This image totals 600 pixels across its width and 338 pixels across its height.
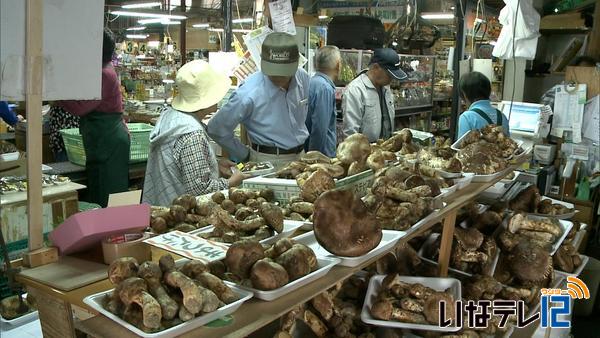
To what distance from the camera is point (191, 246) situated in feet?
4.74

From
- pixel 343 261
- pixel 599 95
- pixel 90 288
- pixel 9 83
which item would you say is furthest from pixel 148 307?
pixel 599 95

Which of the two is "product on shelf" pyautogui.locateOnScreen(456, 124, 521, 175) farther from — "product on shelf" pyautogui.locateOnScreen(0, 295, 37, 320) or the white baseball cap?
"product on shelf" pyautogui.locateOnScreen(0, 295, 37, 320)

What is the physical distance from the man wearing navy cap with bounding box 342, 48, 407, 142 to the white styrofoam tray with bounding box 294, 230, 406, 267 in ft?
10.3

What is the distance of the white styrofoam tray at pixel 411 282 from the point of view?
2061mm

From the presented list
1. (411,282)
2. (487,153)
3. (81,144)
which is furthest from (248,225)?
(81,144)

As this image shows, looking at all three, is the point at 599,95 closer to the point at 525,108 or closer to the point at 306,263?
the point at 525,108

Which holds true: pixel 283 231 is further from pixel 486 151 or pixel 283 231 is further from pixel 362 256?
pixel 486 151

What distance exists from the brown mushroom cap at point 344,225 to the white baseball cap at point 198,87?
5.59ft

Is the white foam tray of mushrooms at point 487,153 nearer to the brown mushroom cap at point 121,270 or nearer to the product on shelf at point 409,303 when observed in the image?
the product on shelf at point 409,303

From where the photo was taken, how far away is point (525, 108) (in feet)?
18.0

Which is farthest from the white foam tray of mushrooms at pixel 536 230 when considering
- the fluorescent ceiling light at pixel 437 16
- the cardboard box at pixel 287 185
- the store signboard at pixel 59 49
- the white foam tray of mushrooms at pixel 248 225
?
the fluorescent ceiling light at pixel 437 16

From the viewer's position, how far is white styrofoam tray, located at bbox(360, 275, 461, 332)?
2061 mm

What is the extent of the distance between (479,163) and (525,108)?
3.34 metres

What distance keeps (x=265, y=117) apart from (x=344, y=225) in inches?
91.4
